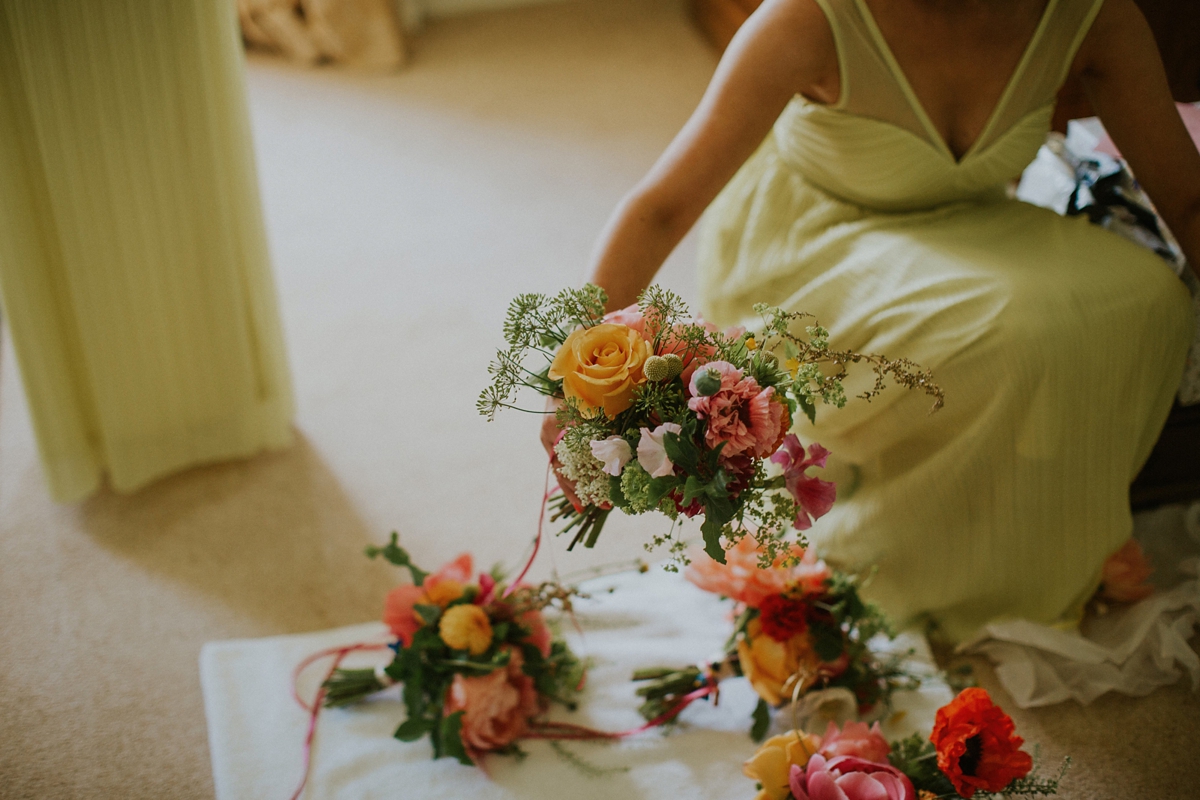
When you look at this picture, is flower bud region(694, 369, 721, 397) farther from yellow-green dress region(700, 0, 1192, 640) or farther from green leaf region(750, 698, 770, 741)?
green leaf region(750, 698, 770, 741)

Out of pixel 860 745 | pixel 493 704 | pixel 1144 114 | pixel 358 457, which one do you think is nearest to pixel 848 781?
pixel 860 745

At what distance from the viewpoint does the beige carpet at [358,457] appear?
147cm

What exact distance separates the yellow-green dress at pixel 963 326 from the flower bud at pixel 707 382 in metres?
0.61

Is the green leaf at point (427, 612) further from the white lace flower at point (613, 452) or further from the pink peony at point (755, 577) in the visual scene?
the white lace flower at point (613, 452)

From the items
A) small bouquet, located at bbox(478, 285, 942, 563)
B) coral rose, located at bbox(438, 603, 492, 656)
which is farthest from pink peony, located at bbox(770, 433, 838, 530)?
coral rose, located at bbox(438, 603, 492, 656)

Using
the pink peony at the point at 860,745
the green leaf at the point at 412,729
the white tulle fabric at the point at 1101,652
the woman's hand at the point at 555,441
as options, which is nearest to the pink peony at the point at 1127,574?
the white tulle fabric at the point at 1101,652

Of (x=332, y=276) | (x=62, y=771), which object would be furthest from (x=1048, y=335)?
(x=332, y=276)

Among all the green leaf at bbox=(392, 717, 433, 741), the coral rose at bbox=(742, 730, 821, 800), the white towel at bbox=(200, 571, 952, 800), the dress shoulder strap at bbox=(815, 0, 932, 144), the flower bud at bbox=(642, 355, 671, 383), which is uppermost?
the dress shoulder strap at bbox=(815, 0, 932, 144)

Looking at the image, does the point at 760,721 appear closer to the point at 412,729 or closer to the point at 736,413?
the point at 412,729

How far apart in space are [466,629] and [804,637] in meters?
0.48

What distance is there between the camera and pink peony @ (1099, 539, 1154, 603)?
1.55m

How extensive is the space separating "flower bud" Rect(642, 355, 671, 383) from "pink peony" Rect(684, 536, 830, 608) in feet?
1.92

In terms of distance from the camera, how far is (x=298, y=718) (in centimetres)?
148

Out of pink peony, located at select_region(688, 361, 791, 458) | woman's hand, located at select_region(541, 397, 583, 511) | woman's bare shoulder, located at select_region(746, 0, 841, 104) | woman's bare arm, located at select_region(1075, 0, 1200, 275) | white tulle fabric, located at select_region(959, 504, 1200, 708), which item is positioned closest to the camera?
pink peony, located at select_region(688, 361, 791, 458)
